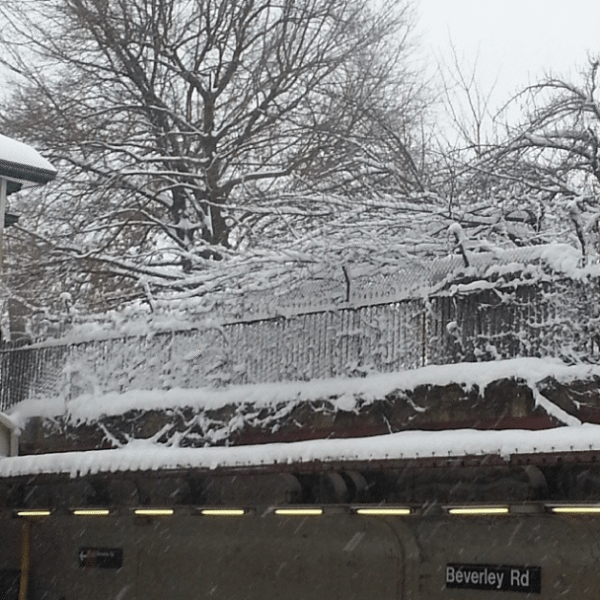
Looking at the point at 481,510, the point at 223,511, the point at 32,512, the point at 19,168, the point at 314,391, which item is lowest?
the point at 32,512

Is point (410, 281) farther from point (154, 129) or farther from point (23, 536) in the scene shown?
point (154, 129)

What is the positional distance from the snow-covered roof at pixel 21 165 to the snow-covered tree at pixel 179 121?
4902 millimetres

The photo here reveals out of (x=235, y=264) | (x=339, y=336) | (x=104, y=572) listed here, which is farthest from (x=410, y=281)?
(x=104, y=572)

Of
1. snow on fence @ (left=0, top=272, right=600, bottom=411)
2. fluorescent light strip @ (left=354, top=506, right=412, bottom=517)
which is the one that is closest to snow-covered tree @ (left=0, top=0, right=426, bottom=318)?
snow on fence @ (left=0, top=272, right=600, bottom=411)

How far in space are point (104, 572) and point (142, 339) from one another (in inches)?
126

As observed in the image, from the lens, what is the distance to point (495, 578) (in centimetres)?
1151

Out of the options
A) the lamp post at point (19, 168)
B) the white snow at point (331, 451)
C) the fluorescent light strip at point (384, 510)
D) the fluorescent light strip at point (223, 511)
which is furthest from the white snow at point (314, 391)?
the lamp post at point (19, 168)

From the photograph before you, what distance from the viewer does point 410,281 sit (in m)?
14.2

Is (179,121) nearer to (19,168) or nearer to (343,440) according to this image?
(19,168)

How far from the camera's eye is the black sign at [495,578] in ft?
36.9

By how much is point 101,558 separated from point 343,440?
5.52 meters

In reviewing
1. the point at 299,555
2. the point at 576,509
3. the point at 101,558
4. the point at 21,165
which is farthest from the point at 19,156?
the point at 576,509

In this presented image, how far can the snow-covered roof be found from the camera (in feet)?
46.3

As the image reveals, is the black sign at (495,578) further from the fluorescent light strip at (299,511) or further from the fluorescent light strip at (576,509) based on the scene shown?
the fluorescent light strip at (299,511)
